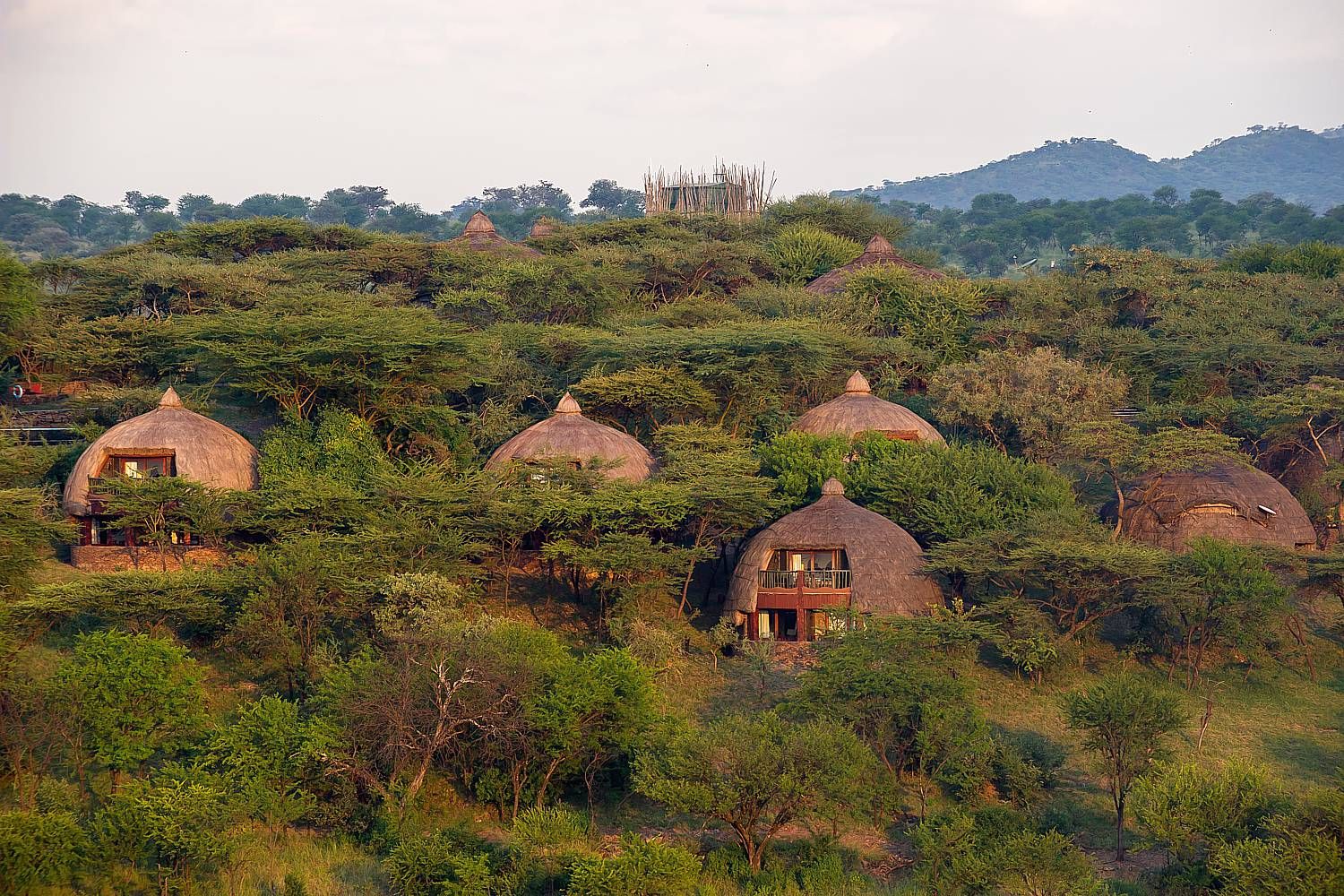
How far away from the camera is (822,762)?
22.7 m

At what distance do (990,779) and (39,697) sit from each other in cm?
1559

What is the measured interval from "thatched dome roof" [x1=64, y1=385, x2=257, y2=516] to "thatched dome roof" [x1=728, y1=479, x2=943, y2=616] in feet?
37.0

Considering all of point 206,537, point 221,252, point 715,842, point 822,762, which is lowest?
point 715,842

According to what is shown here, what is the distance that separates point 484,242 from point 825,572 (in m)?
33.2

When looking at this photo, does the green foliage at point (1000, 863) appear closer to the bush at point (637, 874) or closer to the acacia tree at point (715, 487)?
the bush at point (637, 874)

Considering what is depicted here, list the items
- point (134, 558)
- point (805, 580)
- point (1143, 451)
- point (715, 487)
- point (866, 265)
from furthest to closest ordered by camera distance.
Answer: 1. point (866, 265)
2. point (1143, 451)
3. point (134, 558)
4. point (715, 487)
5. point (805, 580)

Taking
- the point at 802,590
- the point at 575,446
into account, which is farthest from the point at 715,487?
the point at 575,446

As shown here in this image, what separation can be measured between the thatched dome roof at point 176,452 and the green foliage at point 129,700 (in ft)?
25.6

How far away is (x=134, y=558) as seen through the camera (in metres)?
31.5

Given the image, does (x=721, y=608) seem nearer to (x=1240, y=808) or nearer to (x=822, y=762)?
(x=822, y=762)

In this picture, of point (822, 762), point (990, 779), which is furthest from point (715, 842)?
point (990, 779)

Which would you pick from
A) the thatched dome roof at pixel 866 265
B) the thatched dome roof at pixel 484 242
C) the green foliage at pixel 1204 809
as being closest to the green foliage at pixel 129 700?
the green foliage at pixel 1204 809

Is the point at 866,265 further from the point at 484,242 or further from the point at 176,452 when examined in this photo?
the point at 176,452

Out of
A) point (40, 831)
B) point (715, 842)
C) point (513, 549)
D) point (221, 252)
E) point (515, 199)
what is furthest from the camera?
point (515, 199)
